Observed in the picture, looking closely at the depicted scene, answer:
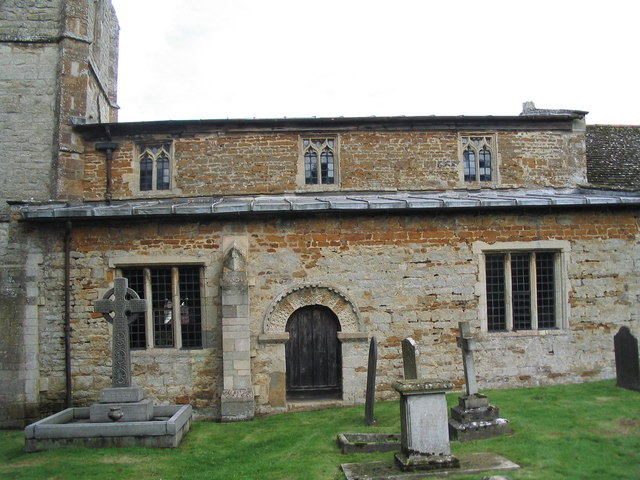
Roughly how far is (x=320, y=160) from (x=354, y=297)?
4.29 metres

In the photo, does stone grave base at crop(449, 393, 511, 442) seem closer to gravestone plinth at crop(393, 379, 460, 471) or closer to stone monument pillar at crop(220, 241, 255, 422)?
gravestone plinth at crop(393, 379, 460, 471)

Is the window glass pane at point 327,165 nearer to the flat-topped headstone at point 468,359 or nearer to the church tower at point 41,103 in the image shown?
the flat-topped headstone at point 468,359

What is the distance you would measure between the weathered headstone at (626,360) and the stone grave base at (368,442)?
5.73 meters

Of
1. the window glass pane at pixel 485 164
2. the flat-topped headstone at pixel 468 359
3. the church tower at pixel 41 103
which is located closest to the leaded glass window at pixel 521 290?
the flat-topped headstone at pixel 468 359

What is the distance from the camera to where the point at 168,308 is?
12516 mm

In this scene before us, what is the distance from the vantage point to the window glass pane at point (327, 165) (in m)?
14.8

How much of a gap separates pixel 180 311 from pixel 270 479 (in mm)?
5582

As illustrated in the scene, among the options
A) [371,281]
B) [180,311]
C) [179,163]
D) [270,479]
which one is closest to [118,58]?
[179,163]

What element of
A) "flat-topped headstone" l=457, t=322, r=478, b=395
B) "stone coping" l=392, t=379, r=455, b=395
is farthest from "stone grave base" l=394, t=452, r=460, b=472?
"flat-topped headstone" l=457, t=322, r=478, b=395

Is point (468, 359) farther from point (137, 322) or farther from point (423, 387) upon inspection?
point (137, 322)

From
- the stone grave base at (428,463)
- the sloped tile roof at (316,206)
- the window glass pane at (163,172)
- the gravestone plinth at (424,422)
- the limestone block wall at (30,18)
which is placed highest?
the limestone block wall at (30,18)

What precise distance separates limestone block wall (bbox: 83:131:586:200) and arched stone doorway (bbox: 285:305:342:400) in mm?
3713

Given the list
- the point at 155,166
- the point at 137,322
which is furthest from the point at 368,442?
the point at 155,166

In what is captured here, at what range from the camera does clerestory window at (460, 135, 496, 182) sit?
15.1 meters
